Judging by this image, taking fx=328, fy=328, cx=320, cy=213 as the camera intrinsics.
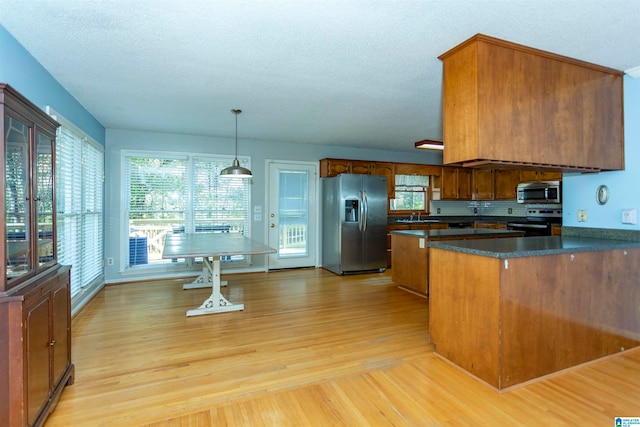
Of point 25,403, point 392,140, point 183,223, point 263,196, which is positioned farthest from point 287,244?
point 25,403

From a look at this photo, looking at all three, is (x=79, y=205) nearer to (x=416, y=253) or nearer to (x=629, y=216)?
(x=416, y=253)

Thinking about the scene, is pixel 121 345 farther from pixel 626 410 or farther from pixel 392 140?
pixel 392 140

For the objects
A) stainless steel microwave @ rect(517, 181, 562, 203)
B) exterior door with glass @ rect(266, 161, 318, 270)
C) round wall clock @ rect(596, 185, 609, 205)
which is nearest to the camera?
round wall clock @ rect(596, 185, 609, 205)

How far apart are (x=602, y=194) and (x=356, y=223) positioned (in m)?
3.27

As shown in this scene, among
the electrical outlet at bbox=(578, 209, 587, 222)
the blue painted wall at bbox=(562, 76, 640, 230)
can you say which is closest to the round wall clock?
the blue painted wall at bbox=(562, 76, 640, 230)

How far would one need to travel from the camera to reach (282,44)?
229cm

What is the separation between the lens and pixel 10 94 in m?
1.54

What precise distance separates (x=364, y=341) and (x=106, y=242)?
4119 millimetres

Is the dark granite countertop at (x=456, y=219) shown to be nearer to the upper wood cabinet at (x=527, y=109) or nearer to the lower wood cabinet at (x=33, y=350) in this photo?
the upper wood cabinet at (x=527, y=109)

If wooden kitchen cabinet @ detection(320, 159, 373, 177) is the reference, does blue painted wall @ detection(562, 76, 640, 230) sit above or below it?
below

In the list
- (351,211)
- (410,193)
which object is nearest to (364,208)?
(351,211)

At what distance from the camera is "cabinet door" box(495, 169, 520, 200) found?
6.23 metres

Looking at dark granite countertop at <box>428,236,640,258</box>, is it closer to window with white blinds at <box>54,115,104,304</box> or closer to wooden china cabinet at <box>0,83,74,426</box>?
wooden china cabinet at <box>0,83,74,426</box>

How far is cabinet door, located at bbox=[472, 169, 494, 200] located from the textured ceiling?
3.72 m
